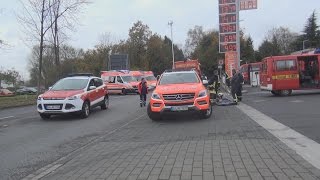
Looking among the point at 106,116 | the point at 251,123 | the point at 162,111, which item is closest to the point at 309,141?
the point at 251,123

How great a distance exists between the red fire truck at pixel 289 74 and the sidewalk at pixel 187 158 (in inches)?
611

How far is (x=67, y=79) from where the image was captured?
19406mm

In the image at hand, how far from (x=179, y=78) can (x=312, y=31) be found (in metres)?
81.0

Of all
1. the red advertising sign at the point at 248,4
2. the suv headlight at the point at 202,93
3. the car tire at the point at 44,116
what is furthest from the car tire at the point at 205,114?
the red advertising sign at the point at 248,4

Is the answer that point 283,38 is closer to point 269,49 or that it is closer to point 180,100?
point 269,49

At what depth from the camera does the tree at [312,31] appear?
9025 centimetres

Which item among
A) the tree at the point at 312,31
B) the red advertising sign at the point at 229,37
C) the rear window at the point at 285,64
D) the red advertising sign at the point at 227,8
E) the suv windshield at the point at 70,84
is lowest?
the suv windshield at the point at 70,84

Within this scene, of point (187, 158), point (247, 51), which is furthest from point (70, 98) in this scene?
point (247, 51)

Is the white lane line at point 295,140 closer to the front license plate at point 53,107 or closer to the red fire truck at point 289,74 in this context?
the front license plate at point 53,107

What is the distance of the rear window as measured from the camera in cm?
2744

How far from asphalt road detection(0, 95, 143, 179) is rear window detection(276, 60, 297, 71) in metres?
12.1

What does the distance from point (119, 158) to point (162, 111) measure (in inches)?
245

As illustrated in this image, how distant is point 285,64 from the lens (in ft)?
90.2

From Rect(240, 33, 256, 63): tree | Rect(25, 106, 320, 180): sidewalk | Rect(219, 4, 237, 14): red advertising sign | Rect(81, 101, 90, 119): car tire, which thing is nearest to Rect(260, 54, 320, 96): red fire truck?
Rect(219, 4, 237, 14): red advertising sign
